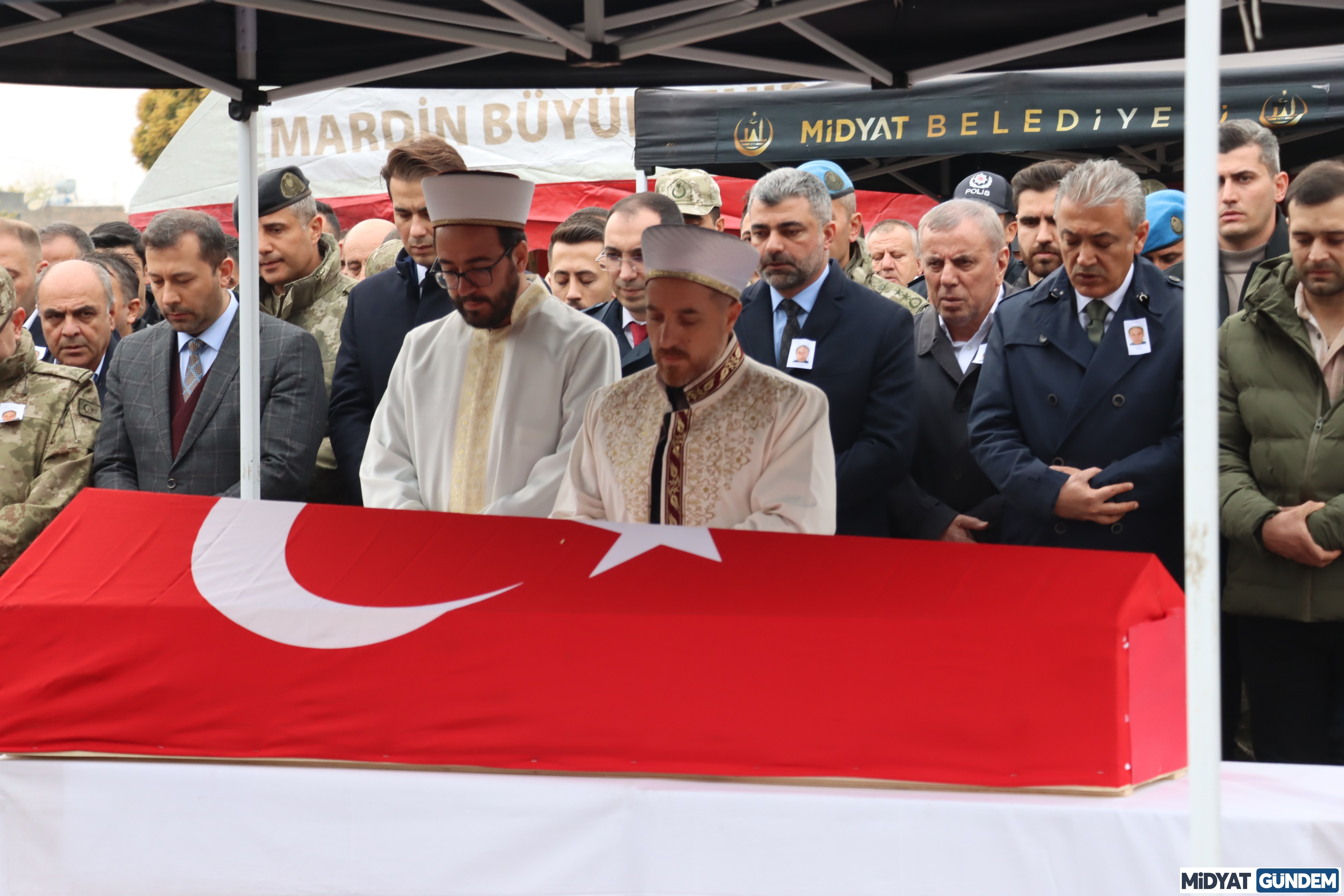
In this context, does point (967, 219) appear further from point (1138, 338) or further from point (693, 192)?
point (693, 192)

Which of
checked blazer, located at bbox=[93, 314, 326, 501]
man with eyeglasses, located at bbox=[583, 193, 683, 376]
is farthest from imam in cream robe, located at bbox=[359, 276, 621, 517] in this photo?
man with eyeglasses, located at bbox=[583, 193, 683, 376]

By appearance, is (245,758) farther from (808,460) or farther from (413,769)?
(808,460)

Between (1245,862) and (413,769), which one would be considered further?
(413,769)

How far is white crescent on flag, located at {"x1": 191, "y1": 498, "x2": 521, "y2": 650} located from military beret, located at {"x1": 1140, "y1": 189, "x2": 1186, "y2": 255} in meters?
2.93

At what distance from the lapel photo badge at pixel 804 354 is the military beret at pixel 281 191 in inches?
79.2

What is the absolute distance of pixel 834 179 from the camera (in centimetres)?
547

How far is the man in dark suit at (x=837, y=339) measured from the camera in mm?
4176

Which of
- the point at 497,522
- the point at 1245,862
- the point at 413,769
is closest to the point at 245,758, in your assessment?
the point at 413,769

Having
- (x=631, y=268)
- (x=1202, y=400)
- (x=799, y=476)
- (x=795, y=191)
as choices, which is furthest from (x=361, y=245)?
(x=1202, y=400)

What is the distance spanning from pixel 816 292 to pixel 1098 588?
71.1 inches

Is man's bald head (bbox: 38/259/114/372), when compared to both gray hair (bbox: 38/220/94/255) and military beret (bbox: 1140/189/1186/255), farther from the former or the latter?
military beret (bbox: 1140/189/1186/255)

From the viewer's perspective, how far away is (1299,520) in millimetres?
3590

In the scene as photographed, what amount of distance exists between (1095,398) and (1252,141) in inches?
45.8

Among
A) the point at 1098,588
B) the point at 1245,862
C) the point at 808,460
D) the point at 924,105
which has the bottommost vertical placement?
the point at 1245,862
